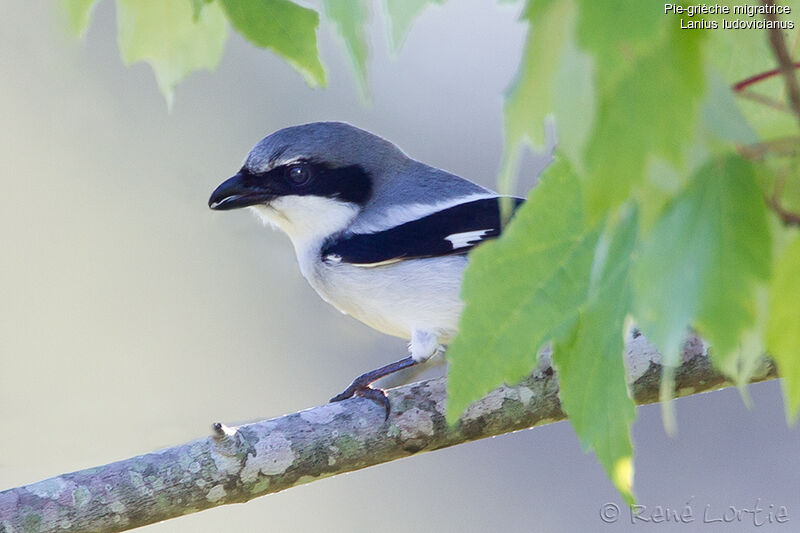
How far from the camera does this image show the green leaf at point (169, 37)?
1580 mm

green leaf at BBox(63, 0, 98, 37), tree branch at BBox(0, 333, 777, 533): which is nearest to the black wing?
tree branch at BBox(0, 333, 777, 533)

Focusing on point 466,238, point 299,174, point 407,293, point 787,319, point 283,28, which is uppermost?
point 299,174

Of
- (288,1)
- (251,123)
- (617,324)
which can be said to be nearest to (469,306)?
(617,324)

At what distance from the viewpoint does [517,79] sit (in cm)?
88

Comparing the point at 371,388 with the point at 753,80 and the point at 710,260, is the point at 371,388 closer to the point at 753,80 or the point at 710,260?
the point at 753,80

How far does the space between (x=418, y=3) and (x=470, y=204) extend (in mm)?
2018

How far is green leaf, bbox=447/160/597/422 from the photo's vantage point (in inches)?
47.1

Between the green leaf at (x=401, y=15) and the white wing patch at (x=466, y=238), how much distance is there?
6.23 ft

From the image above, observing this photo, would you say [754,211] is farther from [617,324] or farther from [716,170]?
[617,324]

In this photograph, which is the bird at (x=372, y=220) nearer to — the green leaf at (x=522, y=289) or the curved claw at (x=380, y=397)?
the curved claw at (x=380, y=397)

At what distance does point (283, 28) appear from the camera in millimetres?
1468

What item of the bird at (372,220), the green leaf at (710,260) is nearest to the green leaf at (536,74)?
the green leaf at (710,260)

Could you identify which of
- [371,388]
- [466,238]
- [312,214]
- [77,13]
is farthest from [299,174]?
[77,13]

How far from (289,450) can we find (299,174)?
125cm
